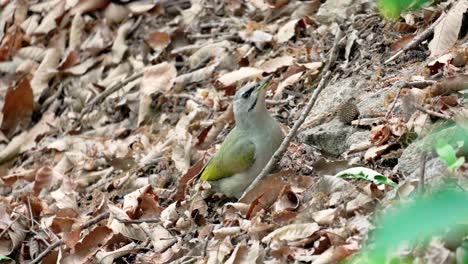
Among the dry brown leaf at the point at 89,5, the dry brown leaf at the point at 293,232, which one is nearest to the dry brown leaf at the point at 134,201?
the dry brown leaf at the point at 293,232

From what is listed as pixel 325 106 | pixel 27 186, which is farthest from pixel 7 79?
pixel 325 106

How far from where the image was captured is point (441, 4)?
19.7 feet

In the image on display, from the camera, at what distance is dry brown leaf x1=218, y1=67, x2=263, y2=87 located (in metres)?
7.21

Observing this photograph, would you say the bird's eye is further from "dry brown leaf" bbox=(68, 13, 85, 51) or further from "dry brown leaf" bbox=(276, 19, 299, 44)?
"dry brown leaf" bbox=(68, 13, 85, 51)

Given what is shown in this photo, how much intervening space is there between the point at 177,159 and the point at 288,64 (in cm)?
129

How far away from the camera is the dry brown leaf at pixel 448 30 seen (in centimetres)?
560

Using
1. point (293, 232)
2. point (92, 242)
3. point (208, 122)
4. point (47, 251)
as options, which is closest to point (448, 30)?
point (293, 232)

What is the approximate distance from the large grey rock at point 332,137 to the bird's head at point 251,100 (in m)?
0.41

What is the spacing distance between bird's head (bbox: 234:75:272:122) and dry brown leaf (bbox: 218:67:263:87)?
1.26 metres

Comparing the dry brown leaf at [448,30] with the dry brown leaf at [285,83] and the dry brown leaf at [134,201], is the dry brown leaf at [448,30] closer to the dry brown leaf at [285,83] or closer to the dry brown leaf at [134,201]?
the dry brown leaf at [285,83]

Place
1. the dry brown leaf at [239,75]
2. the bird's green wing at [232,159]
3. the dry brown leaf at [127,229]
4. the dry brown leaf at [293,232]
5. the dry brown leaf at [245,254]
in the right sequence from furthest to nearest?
the dry brown leaf at [239,75] → the dry brown leaf at [127,229] → the bird's green wing at [232,159] → the dry brown leaf at [245,254] → the dry brown leaf at [293,232]

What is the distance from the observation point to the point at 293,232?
4492 mm

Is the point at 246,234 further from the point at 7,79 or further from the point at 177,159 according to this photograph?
the point at 7,79

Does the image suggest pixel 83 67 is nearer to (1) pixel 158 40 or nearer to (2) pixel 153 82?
(1) pixel 158 40
